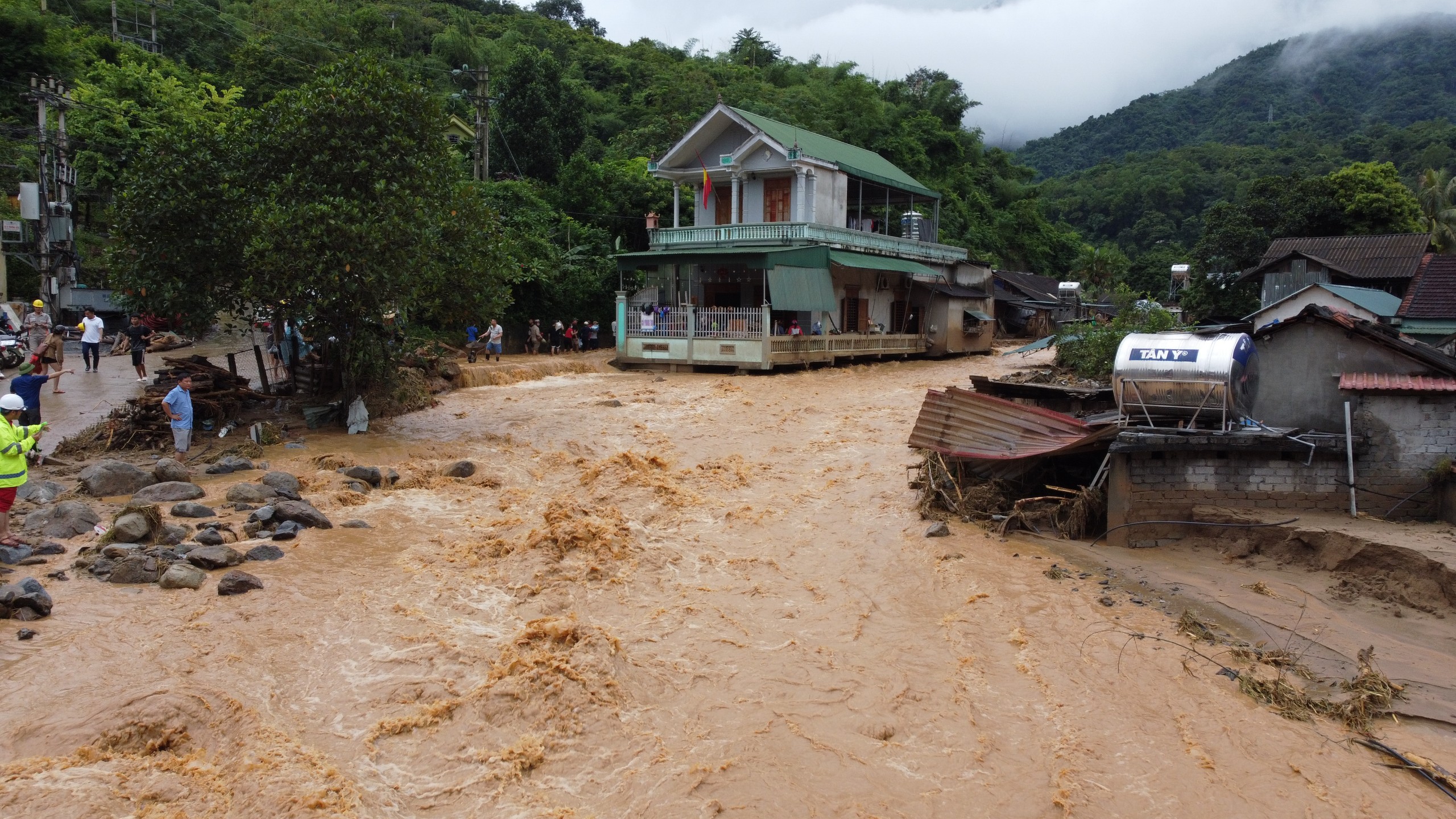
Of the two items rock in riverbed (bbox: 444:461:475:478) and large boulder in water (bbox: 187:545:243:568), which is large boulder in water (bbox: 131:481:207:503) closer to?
large boulder in water (bbox: 187:545:243:568)

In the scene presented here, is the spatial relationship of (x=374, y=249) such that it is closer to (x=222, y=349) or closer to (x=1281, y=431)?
(x=1281, y=431)

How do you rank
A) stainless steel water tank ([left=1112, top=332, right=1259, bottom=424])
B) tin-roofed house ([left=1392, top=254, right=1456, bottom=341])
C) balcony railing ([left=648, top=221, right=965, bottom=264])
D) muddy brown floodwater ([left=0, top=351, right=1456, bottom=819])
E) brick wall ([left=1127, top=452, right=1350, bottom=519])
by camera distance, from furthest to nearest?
balcony railing ([left=648, top=221, right=965, bottom=264])
tin-roofed house ([left=1392, top=254, right=1456, bottom=341])
stainless steel water tank ([left=1112, top=332, right=1259, bottom=424])
brick wall ([left=1127, top=452, right=1350, bottom=519])
muddy brown floodwater ([left=0, top=351, right=1456, bottom=819])

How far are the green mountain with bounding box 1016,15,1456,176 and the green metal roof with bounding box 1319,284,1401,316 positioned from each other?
73259mm

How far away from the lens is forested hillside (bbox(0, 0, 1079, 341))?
761 inches

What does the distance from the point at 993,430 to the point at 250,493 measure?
9950 mm

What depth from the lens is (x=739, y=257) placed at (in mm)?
25547

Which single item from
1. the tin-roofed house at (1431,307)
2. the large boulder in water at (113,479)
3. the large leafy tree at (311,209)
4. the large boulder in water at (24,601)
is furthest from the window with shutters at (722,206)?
the large boulder in water at (24,601)

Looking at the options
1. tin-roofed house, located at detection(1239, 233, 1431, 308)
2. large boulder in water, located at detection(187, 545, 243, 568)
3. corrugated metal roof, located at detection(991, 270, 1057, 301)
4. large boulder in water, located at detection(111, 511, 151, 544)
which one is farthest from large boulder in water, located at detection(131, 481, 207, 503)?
corrugated metal roof, located at detection(991, 270, 1057, 301)

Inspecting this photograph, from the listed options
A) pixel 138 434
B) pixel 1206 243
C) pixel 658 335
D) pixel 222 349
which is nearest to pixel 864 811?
pixel 138 434

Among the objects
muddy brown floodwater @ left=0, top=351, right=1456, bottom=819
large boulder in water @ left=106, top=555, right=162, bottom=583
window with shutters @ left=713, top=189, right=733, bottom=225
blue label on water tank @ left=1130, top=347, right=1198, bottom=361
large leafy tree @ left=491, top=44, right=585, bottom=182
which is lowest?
muddy brown floodwater @ left=0, top=351, right=1456, bottom=819

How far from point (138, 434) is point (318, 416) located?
2.90 metres

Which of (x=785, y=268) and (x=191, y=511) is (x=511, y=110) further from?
(x=191, y=511)

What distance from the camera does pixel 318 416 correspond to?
652 inches

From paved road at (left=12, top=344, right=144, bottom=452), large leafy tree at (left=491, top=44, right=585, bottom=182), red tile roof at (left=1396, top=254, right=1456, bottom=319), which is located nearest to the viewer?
paved road at (left=12, top=344, right=144, bottom=452)
